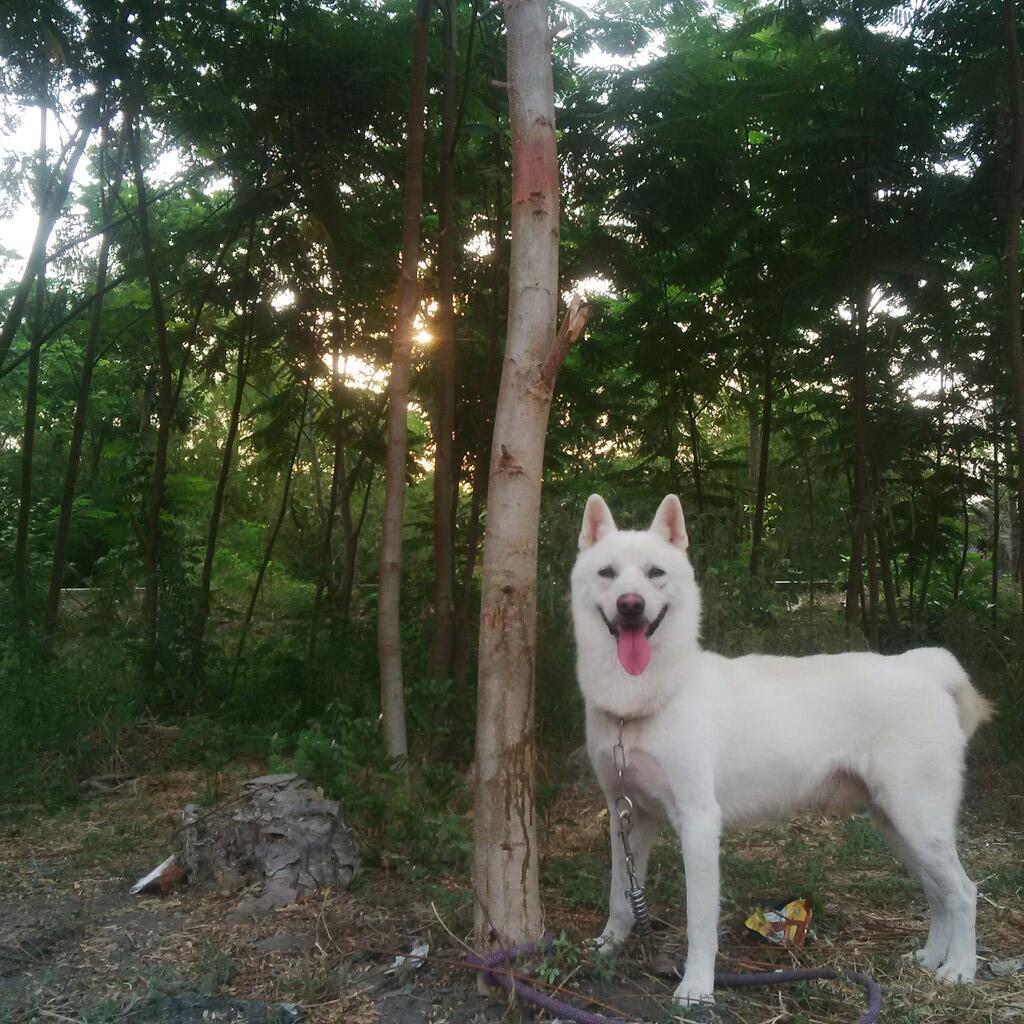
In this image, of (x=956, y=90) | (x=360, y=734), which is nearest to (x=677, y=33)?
(x=956, y=90)

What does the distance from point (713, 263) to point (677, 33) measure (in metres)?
3.22

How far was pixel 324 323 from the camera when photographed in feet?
34.7

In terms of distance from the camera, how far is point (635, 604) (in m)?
3.76

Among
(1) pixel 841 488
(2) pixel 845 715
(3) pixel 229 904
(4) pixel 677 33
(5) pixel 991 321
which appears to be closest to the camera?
(2) pixel 845 715

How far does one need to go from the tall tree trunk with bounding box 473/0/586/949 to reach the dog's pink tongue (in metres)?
0.36

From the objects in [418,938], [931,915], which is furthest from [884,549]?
[418,938]

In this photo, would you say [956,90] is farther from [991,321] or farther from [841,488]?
[841,488]

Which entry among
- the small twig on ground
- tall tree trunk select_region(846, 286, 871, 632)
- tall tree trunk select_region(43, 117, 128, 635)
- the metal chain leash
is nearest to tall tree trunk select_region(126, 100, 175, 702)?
tall tree trunk select_region(43, 117, 128, 635)

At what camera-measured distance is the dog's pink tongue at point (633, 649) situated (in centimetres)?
379

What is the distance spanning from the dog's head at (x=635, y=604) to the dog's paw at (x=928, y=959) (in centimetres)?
169

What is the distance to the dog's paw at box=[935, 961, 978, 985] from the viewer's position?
12.9ft

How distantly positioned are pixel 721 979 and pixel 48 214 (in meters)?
9.78

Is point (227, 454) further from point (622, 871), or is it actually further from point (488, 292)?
point (622, 871)

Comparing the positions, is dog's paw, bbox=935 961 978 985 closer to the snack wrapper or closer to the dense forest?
the snack wrapper
